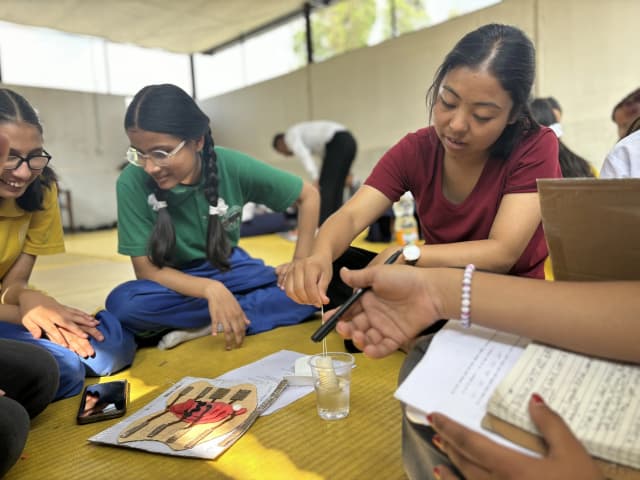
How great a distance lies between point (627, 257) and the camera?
0.60m

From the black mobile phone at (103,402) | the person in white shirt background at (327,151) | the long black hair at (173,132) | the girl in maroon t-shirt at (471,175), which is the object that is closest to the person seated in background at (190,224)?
the long black hair at (173,132)

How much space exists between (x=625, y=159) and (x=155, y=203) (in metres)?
1.15

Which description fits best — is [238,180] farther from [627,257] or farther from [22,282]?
[627,257]

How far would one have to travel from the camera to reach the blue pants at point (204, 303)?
1440 millimetres

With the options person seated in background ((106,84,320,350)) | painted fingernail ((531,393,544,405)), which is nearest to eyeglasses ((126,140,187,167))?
person seated in background ((106,84,320,350))

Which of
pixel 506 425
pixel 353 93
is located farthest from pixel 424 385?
pixel 353 93

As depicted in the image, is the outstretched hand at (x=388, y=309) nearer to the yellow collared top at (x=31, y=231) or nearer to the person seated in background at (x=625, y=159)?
the person seated in background at (x=625, y=159)

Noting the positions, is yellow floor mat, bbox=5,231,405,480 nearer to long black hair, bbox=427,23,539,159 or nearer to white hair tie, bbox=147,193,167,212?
white hair tie, bbox=147,193,167,212

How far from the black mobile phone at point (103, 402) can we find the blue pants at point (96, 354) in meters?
0.06

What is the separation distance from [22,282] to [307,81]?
196 inches

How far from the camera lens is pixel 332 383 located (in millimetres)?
972

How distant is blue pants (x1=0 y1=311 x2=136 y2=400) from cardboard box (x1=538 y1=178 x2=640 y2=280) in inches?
42.5

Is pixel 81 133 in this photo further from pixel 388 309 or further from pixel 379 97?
pixel 379 97

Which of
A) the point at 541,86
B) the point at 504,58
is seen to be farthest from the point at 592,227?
the point at 541,86
